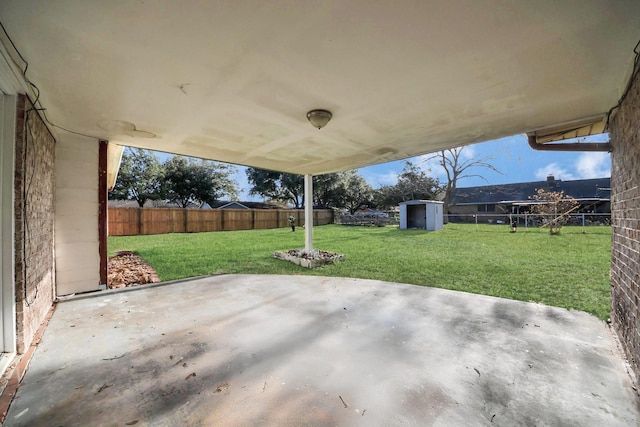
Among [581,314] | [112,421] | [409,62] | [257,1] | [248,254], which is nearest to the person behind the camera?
[257,1]

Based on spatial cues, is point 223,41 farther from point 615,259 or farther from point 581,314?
point 581,314

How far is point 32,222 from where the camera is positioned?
2.45m

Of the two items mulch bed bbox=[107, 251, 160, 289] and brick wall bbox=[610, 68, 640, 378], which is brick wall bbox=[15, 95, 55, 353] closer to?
mulch bed bbox=[107, 251, 160, 289]

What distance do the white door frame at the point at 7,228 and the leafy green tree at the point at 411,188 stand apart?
82.4ft

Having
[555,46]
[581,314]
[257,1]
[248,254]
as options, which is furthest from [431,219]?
[257,1]

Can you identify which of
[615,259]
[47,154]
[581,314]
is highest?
[47,154]

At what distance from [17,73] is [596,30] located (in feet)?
12.3

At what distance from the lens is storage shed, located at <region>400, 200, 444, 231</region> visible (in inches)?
567

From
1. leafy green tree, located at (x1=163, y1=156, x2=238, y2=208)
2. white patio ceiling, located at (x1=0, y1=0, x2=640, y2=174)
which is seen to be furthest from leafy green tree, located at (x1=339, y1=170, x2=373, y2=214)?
white patio ceiling, located at (x1=0, y1=0, x2=640, y2=174)

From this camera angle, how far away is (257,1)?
131 centimetres

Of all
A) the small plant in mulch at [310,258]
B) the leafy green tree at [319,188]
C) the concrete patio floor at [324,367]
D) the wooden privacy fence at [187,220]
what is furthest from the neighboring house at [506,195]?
the concrete patio floor at [324,367]

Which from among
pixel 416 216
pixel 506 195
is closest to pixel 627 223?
pixel 416 216

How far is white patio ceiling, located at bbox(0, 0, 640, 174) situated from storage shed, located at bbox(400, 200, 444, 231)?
39.2 ft

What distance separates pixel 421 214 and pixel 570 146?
13247mm
